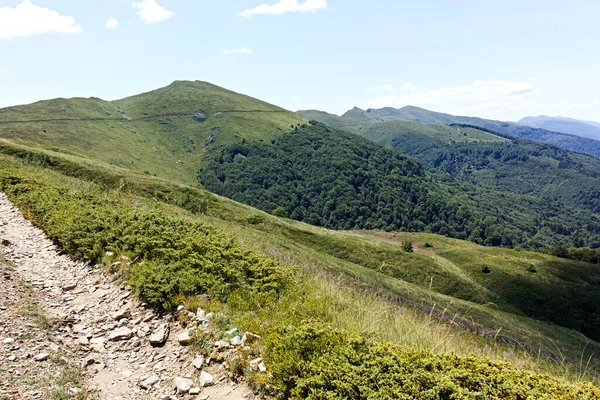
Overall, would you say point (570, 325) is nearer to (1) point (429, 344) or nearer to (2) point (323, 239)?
(2) point (323, 239)

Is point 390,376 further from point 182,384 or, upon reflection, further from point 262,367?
point 182,384

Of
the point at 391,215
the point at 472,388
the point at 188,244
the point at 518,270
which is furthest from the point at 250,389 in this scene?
the point at 391,215

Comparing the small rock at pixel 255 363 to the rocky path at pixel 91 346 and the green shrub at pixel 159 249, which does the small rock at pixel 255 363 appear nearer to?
the rocky path at pixel 91 346

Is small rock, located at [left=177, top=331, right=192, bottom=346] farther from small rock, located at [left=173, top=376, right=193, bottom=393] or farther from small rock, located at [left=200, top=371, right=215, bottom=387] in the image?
small rock, located at [left=200, top=371, right=215, bottom=387]

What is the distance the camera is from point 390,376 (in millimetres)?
4945

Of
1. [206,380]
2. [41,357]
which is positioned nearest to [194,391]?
[206,380]

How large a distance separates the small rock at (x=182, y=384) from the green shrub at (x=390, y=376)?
5.09ft

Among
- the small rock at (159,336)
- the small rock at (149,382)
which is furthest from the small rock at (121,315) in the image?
the small rock at (149,382)

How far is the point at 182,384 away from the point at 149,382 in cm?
72

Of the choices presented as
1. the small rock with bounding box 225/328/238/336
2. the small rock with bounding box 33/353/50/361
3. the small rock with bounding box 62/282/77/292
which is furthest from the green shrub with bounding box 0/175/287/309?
the small rock with bounding box 33/353/50/361

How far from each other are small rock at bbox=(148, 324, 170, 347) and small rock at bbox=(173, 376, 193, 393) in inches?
53.6

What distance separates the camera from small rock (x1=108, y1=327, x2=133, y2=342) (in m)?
7.59

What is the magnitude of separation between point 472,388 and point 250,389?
3.47 metres

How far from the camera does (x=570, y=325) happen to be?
215 feet
